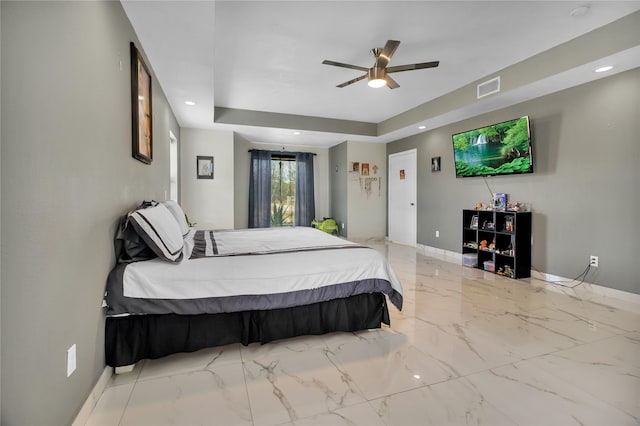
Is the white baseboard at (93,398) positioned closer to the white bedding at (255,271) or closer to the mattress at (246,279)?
the mattress at (246,279)

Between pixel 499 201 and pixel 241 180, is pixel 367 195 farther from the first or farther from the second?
pixel 499 201

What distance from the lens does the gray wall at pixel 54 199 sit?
3.06 feet

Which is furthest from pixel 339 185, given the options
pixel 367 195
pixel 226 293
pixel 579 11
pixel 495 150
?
pixel 226 293

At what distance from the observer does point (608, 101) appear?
318 centimetres

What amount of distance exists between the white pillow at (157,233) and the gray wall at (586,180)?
4.12 metres

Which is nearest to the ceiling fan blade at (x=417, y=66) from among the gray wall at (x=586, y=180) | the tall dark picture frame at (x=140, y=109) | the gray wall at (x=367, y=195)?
the gray wall at (x=586, y=180)

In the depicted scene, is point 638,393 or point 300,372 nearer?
point 638,393

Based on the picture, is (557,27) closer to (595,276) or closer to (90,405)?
(595,276)

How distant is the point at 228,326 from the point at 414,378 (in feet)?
3.92

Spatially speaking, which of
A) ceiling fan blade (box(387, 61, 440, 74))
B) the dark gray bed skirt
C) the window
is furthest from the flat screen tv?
the window

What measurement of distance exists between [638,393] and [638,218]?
2136 millimetres

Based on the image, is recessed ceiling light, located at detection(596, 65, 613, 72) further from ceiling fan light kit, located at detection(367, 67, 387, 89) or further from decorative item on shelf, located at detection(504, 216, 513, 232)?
ceiling fan light kit, located at detection(367, 67, 387, 89)

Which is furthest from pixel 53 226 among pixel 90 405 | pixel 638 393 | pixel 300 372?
pixel 638 393

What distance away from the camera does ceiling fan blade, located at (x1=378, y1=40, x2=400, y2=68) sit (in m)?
2.66
